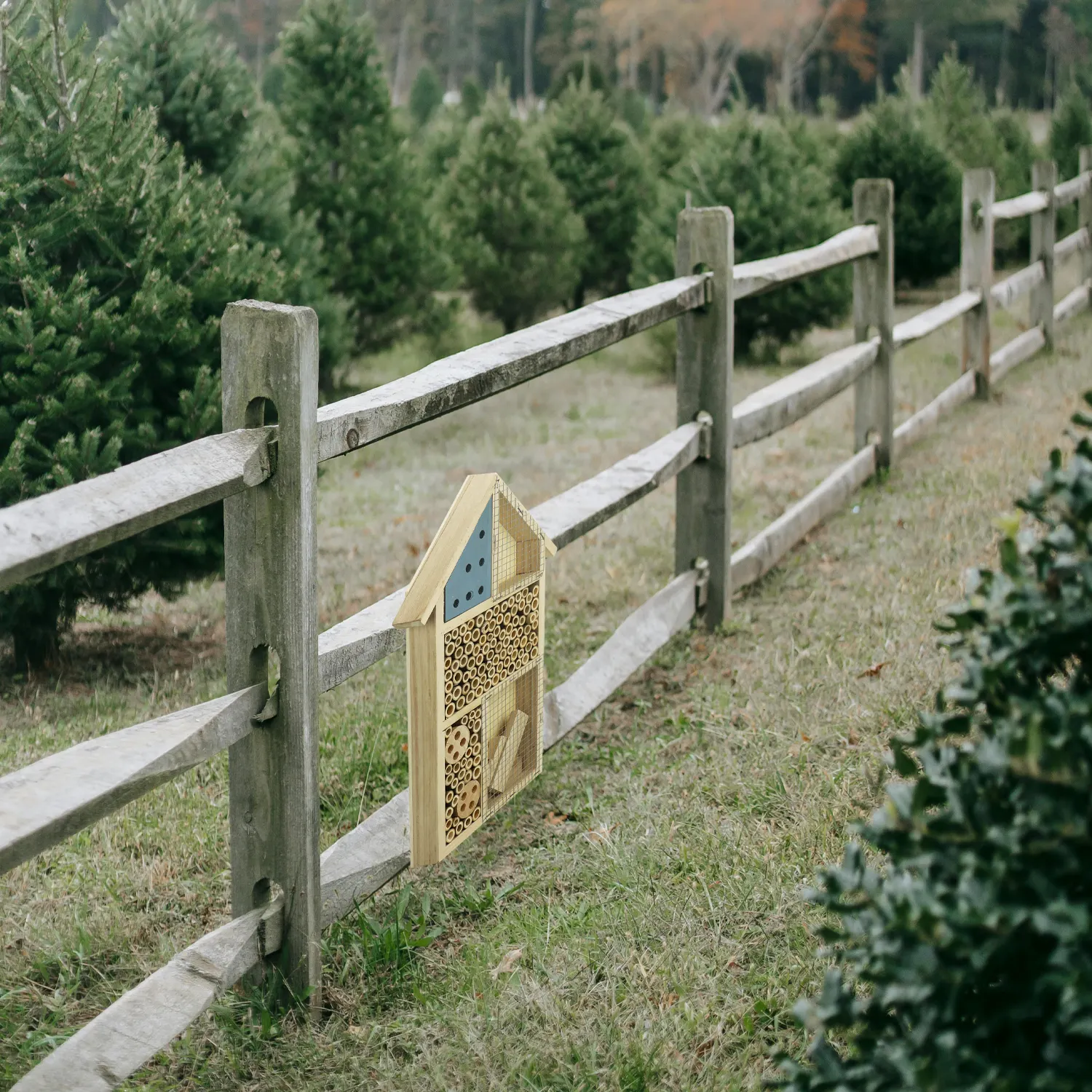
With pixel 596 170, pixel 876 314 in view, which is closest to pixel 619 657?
pixel 876 314

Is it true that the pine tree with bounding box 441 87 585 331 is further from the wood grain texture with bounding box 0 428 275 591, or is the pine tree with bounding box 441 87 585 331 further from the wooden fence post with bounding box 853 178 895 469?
the wood grain texture with bounding box 0 428 275 591

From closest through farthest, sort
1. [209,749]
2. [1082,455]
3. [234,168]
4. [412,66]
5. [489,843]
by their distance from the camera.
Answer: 1. [1082,455]
2. [209,749]
3. [489,843]
4. [234,168]
5. [412,66]

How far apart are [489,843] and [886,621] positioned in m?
1.79

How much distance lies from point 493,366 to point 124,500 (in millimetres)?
1290

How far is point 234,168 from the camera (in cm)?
679

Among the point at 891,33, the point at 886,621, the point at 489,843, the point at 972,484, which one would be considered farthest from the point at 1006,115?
the point at 891,33

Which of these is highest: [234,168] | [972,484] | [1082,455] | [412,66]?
[412,66]

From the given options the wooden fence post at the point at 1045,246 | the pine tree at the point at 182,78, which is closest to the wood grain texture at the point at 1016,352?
the wooden fence post at the point at 1045,246

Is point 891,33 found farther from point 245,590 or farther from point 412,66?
point 245,590

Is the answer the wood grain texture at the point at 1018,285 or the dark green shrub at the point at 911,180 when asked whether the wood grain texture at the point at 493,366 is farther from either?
the dark green shrub at the point at 911,180

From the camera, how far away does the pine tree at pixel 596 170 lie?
14039mm

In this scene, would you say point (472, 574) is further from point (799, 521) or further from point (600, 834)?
point (799, 521)

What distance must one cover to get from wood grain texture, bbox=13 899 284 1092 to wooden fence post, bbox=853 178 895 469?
4777mm

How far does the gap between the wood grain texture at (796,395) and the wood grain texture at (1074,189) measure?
→ 4415 millimetres
